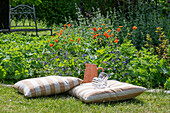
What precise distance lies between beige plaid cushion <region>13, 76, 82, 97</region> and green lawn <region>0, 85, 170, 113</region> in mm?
86

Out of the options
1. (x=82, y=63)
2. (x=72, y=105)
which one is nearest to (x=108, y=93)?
(x=72, y=105)

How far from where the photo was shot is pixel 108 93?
11.5 feet

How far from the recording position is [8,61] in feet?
14.6

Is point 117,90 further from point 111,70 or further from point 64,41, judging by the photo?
point 64,41

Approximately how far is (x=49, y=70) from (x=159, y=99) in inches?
79.4

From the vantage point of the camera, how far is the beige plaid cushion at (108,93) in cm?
344

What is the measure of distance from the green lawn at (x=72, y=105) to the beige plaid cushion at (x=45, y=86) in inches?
3.4

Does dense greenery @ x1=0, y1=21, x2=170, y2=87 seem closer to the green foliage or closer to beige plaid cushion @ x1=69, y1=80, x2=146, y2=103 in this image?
the green foliage

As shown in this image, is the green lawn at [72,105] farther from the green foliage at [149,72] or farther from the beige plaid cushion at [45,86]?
the green foliage at [149,72]

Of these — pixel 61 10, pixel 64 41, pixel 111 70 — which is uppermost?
pixel 61 10

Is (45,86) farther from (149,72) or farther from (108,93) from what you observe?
(149,72)

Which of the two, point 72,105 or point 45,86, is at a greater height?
point 45,86

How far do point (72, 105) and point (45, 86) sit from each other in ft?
1.96

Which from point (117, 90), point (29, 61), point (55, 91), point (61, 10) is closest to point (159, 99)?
point (117, 90)
